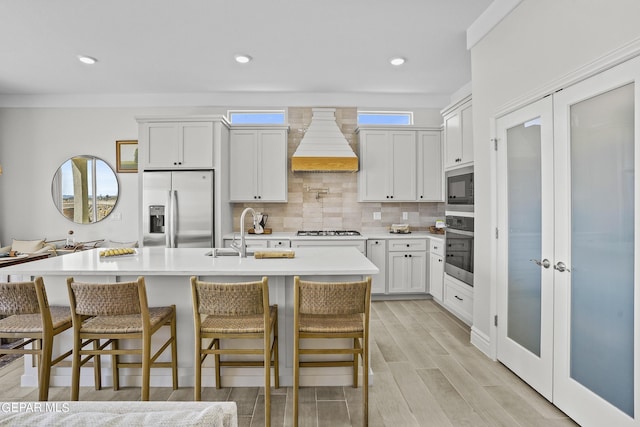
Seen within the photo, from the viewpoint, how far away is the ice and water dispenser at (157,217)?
165 inches

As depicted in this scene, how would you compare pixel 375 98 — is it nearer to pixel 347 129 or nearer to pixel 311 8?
pixel 347 129

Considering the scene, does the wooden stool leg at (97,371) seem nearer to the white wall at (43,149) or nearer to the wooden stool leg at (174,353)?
the wooden stool leg at (174,353)

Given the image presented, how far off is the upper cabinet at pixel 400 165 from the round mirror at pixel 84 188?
385 cm

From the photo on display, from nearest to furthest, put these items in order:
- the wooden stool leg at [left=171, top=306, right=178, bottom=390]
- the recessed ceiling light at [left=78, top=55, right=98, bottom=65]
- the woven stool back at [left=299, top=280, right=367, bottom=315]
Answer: the woven stool back at [left=299, top=280, right=367, bottom=315] < the wooden stool leg at [left=171, top=306, right=178, bottom=390] < the recessed ceiling light at [left=78, top=55, right=98, bottom=65]

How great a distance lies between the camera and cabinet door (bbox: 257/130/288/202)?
465 cm

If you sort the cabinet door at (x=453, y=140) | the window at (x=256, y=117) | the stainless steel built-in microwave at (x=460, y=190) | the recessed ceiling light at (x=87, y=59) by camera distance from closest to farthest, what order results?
the stainless steel built-in microwave at (x=460, y=190)
the cabinet door at (x=453, y=140)
the recessed ceiling light at (x=87, y=59)
the window at (x=256, y=117)

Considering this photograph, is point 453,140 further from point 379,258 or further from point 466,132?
point 379,258

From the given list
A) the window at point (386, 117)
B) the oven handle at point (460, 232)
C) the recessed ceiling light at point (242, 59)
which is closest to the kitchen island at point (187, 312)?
the oven handle at point (460, 232)

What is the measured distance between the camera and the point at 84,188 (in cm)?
496

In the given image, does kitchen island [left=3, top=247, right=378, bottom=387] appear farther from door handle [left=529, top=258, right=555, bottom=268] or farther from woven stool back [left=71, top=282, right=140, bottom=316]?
door handle [left=529, top=258, right=555, bottom=268]

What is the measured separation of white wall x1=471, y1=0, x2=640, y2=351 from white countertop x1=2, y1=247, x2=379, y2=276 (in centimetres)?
126

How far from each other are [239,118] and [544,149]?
4.12 metres

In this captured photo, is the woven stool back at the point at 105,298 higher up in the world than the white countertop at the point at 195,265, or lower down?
lower down

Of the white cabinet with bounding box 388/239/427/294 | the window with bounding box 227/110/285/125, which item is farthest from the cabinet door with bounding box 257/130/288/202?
the white cabinet with bounding box 388/239/427/294
